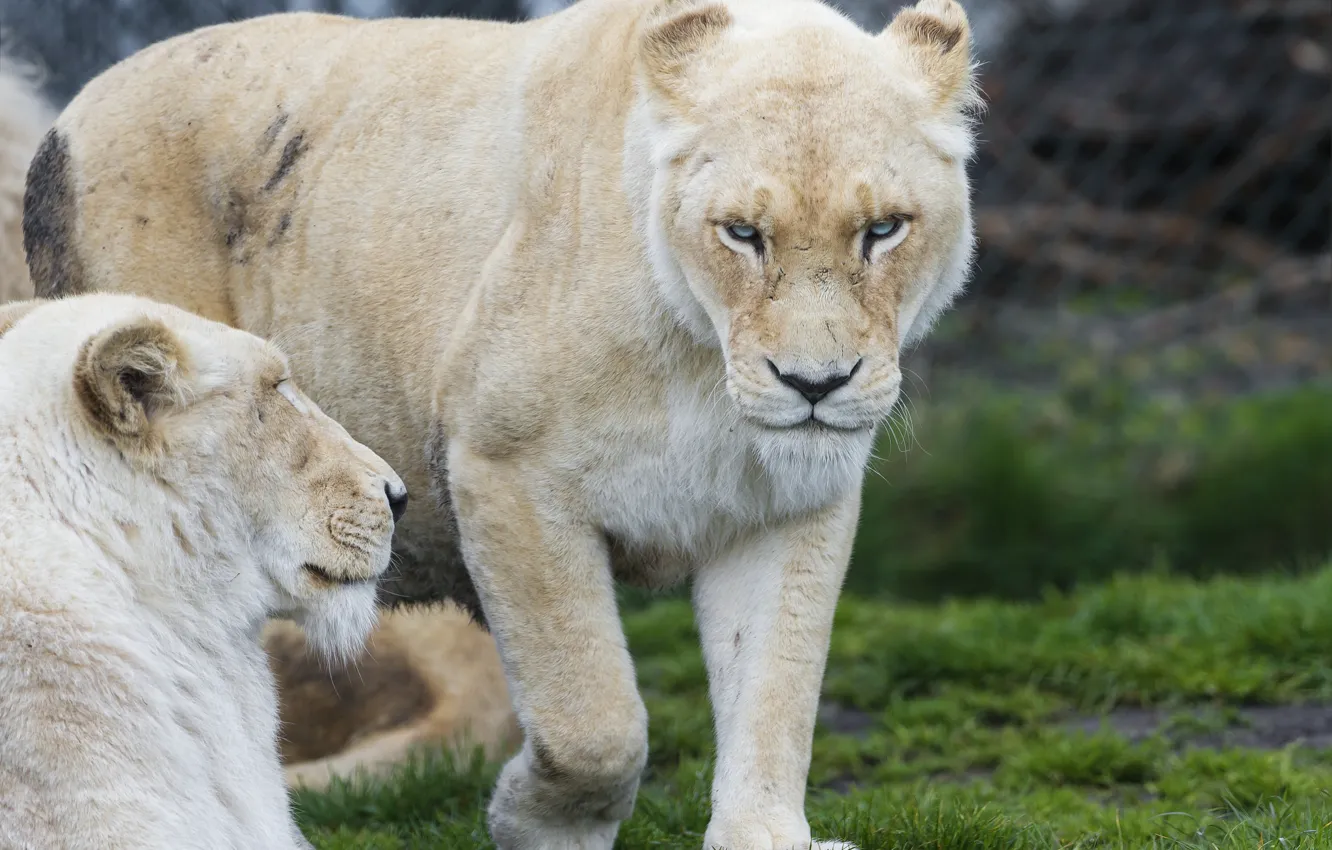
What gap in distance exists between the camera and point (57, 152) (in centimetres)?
498

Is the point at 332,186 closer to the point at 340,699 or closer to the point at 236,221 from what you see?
the point at 236,221

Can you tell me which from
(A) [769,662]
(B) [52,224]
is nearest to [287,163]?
(B) [52,224]

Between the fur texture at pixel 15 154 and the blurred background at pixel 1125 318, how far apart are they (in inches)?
46.2

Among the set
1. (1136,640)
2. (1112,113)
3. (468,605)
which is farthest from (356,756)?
(1112,113)

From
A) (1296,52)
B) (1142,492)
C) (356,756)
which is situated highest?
(1296,52)

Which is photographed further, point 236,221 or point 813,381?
point 236,221

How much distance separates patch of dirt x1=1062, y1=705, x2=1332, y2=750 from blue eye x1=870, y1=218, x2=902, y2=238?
252 centimetres

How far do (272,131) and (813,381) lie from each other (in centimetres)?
193

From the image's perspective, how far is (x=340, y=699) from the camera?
19.7 ft

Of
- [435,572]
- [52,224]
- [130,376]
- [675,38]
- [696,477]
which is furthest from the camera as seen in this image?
[52,224]

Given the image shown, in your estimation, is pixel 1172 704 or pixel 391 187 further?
pixel 1172 704

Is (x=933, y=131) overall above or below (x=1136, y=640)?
above

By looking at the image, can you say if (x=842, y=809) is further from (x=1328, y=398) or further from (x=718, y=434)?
(x=1328, y=398)

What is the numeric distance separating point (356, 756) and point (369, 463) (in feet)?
7.80
